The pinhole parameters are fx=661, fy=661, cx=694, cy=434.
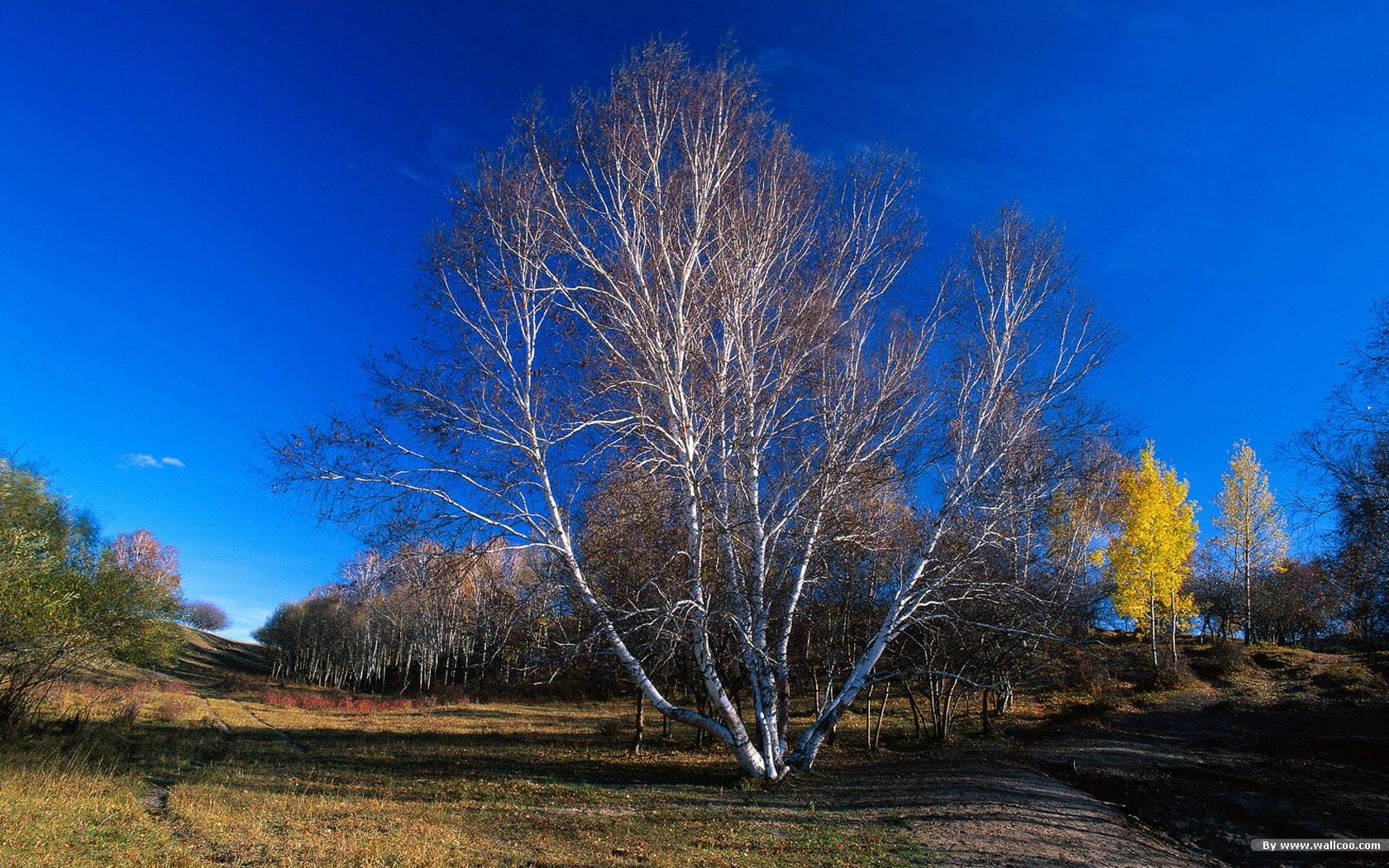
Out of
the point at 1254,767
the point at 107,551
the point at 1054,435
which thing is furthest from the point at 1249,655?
the point at 107,551

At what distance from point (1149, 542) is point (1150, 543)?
41mm

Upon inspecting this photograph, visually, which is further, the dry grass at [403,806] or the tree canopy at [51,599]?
the tree canopy at [51,599]

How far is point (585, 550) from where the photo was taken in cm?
1142

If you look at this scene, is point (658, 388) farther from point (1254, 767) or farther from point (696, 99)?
point (1254, 767)

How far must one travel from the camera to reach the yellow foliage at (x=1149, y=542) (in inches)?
1043

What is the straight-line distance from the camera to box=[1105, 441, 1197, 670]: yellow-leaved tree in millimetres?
26500

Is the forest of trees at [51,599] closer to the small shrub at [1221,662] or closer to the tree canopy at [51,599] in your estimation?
the tree canopy at [51,599]

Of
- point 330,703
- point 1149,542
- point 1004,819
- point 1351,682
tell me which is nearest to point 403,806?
point 1004,819

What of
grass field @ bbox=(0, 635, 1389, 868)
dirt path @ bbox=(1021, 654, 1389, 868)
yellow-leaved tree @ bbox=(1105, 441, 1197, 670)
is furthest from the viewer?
yellow-leaved tree @ bbox=(1105, 441, 1197, 670)

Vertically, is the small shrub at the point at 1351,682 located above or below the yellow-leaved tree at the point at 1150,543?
below

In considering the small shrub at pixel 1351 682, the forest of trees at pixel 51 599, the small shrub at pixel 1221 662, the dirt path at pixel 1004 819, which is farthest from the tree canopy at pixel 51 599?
the small shrub at pixel 1221 662

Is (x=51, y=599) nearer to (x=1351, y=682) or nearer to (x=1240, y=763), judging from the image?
(x=1240, y=763)

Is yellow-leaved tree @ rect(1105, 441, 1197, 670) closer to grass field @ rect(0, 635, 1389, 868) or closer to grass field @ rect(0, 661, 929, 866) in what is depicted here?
grass field @ rect(0, 635, 1389, 868)

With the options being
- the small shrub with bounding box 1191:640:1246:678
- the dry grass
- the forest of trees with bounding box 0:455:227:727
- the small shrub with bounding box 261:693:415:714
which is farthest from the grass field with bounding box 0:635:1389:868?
the small shrub with bounding box 261:693:415:714
